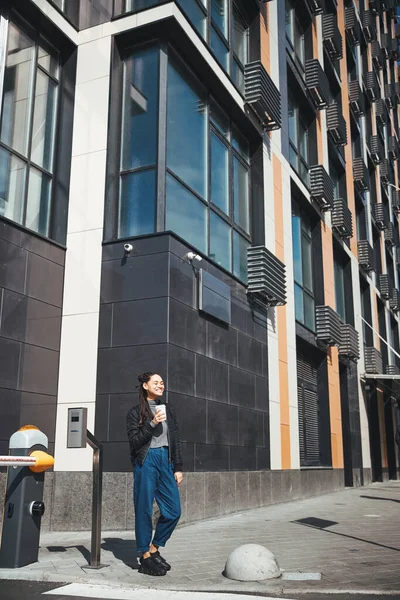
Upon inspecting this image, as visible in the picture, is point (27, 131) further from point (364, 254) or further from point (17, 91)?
point (364, 254)

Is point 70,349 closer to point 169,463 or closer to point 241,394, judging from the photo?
point 241,394

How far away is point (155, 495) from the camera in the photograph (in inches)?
248

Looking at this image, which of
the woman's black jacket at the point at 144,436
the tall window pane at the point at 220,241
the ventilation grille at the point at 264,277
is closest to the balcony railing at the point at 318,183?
the ventilation grille at the point at 264,277

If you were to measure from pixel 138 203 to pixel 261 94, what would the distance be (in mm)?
5482

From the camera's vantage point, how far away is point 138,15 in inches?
→ 471

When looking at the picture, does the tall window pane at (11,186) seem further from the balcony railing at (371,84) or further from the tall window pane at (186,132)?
the balcony railing at (371,84)

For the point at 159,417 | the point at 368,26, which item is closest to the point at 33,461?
the point at 159,417

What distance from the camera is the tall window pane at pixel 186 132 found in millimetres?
11914

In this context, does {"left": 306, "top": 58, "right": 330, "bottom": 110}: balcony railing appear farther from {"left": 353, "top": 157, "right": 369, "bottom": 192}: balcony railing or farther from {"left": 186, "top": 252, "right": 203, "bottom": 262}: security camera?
{"left": 186, "top": 252, "right": 203, "bottom": 262}: security camera

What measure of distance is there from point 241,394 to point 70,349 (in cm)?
391

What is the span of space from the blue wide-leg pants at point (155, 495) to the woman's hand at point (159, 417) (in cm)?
33

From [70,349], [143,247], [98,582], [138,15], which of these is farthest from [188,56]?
[98,582]

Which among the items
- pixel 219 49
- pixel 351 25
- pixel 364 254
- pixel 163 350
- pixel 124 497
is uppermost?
pixel 351 25

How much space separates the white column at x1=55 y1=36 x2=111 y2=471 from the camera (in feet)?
35.4
